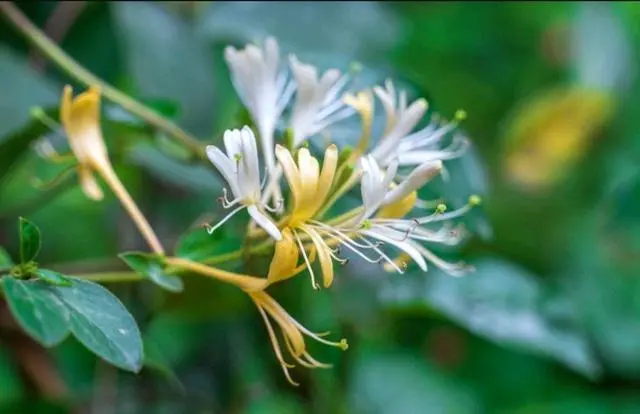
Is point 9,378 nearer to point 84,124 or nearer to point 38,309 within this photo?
point 84,124

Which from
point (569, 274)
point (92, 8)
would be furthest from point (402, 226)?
point (569, 274)

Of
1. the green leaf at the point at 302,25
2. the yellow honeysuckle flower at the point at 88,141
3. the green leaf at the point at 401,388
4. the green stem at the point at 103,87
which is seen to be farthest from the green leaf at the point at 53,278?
the green leaf at the point at 401,388

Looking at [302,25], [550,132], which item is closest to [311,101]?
[302,25]

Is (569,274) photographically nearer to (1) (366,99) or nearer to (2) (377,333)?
(2) (377,333)

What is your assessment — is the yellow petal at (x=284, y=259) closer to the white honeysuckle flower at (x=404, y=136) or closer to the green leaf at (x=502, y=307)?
the white honeysuckle flower at (x=404, y=136)

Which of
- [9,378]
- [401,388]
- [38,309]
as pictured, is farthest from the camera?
[401,388]

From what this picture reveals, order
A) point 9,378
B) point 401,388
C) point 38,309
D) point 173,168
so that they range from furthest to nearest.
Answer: point 401,388, point 9,378, point 173,168, point 38,309

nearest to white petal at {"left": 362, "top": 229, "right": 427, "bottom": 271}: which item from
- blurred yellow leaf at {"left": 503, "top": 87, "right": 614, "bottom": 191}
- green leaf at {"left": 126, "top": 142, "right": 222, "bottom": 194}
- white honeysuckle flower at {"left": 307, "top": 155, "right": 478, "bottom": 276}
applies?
white honeysuckle flower at {"left": 307, "top": 155, "right": 478, "bottom": 276}
